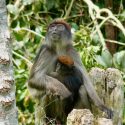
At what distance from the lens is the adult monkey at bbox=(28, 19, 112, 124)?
4902 mm

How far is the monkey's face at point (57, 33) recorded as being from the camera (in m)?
5.17

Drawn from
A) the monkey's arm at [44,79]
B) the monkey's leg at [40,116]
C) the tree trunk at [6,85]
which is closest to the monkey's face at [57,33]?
the monkey's arm at [44,79]

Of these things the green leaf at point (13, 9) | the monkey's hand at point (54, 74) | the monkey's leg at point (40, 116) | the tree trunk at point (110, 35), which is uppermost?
the green leaf at point (13, 9)

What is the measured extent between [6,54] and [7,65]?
60 mm

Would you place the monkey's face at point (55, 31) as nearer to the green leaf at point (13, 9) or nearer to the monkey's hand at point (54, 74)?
the monkey's hand at point (54, 74)

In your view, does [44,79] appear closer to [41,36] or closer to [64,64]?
[64,64]

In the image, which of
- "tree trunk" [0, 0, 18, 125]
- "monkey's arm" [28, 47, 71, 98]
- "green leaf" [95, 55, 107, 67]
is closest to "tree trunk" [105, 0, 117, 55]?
"green leaf" [95, 55, 107, 67]

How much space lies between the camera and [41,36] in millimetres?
6492

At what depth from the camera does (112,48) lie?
8.00 meters

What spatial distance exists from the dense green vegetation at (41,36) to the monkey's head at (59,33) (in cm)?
52

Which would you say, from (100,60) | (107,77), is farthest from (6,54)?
(100,60)

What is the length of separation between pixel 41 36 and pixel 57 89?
170 centimetres

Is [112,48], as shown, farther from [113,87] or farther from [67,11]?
[113,87]

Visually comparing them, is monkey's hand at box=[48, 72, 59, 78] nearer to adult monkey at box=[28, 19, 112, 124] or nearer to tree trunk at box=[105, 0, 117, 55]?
adult monkey at box=[28, 19, 112, 124]
